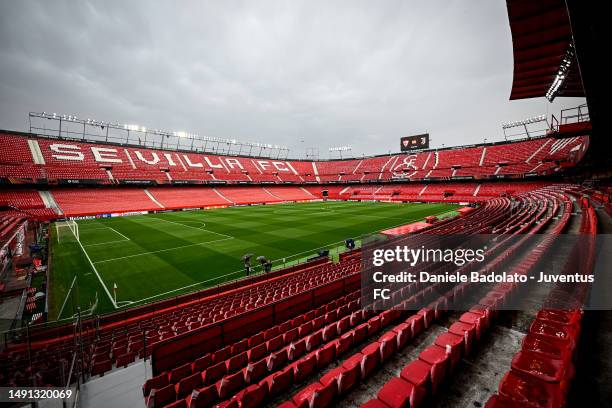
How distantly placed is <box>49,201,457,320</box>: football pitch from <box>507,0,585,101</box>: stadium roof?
43.0 feet

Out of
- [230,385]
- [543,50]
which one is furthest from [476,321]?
[543,50]

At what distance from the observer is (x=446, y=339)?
4.32m

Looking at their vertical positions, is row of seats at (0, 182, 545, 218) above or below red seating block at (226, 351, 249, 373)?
above

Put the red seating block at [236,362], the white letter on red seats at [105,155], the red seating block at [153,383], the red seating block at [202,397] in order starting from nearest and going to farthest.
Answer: the red seating block at [202,397] → the red seating block at [153,383] → the red seating block at [236,362] → the white letter on red seats at [105,155]

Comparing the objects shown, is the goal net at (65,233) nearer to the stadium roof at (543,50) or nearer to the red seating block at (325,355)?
the red seating block at (325,355)

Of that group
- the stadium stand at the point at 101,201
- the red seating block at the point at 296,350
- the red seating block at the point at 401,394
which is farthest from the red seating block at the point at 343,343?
the stadium stand at the point at 101,201

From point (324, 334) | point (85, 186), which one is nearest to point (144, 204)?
point (85, 186)

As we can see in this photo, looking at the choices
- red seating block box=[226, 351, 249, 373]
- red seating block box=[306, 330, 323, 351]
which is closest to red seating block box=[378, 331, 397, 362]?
red seating block box=[306, 330, 323, 351]

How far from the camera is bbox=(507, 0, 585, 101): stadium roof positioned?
6414 millimetres

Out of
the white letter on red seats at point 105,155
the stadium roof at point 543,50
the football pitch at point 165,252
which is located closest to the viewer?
the stadium roof at point 543,50

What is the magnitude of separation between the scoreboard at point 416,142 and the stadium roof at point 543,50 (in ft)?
165

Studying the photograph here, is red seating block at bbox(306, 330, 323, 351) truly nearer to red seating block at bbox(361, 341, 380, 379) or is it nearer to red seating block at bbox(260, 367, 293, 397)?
red seating block at bbox(260, 367, 293, 397)

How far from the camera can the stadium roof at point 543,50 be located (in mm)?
6414

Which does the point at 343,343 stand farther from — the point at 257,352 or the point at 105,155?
the point at 105,155
